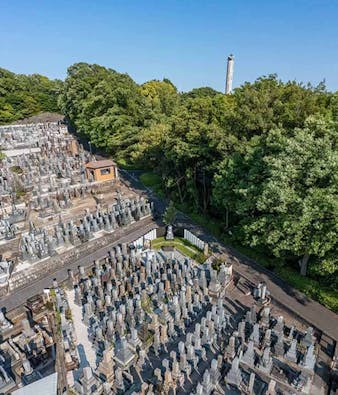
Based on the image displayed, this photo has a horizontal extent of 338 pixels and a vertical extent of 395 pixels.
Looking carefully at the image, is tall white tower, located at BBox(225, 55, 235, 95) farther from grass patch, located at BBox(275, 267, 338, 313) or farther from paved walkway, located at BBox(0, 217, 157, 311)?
grass patch, located at BBox(275, 267, 338, 313)

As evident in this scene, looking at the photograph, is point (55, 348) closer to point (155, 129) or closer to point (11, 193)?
point (11, 193)

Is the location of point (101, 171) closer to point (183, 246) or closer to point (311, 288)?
point (183, 246)

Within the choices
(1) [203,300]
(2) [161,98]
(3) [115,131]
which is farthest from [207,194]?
(2) [161,98]

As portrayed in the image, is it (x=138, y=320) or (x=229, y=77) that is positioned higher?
(x=229, y=77)

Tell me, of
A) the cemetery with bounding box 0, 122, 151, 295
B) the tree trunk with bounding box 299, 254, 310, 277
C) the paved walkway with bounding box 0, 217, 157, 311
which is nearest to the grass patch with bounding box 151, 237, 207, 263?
the paved walkway with bounding box 0, 217, 157, 311

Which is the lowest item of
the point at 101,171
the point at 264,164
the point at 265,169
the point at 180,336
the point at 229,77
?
the point at 180,336

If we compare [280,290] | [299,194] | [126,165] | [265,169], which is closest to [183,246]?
[280,290]

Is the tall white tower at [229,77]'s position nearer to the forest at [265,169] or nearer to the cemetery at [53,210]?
the forest at [265,169]

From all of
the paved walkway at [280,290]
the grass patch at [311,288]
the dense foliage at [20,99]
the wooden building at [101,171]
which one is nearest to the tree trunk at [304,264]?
the grass patch at [311,288]
